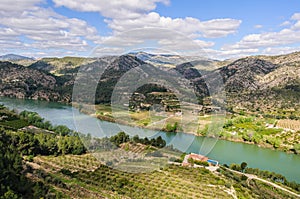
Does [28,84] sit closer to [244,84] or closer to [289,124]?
[244,84]

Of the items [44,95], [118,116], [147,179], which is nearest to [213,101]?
[147,179]

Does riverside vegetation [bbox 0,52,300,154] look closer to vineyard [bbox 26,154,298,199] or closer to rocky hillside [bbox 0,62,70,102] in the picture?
rocky hillside [bbox 0,62,70,102]

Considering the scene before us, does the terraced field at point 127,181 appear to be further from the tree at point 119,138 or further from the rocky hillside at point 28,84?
the rocky hillside at point 28,84

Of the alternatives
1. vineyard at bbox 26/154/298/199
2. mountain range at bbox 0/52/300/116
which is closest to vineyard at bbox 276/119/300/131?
mountain range at bbox 0/52/300/116

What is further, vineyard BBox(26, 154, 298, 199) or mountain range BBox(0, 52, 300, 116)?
mountain range BBox(0, 52, 300, 116)

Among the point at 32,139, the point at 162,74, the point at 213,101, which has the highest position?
the point at 162,74

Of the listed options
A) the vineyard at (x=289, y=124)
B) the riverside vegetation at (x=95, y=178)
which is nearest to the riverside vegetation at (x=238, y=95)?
the vineyard at (x=289, y=124)

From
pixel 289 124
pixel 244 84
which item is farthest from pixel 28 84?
pixel 289 124

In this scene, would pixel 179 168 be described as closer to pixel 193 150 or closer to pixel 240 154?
pixel 193 150
